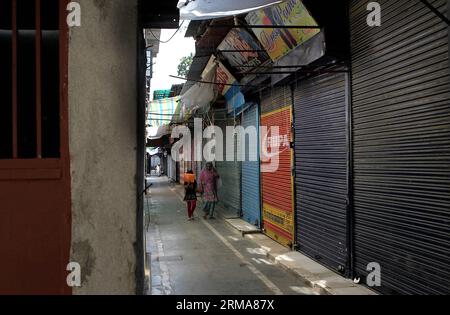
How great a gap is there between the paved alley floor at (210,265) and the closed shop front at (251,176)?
93cm

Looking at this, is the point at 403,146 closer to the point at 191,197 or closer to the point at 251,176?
the point at 251,176

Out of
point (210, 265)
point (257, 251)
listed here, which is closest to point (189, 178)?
point (257, 251)

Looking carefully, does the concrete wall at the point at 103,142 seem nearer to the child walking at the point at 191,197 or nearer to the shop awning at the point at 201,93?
the shop awning at the point at 201,93

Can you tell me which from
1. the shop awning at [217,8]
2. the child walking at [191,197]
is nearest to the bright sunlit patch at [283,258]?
the shop awning at [217,8]

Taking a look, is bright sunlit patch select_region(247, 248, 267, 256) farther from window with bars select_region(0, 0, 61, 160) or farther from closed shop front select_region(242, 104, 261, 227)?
window with bars select_region(0, 0, 61, 160)

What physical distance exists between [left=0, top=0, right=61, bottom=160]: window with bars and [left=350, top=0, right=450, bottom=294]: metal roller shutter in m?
4.30

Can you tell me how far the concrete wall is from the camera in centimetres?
344

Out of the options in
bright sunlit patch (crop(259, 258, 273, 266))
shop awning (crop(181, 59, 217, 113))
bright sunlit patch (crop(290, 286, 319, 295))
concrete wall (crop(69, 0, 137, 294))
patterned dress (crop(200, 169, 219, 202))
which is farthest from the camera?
patterned dress (crop(200, 169, 219, 202))

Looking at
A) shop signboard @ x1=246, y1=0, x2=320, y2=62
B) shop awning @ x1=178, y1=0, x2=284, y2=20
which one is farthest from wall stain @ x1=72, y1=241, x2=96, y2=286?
shop signboard @ x1=246, y1=0, x2=320, y2=62

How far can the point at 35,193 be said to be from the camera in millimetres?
3482

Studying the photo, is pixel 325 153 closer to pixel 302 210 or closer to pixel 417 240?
pixel 302 210

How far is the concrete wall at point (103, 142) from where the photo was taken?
344 centimetres
